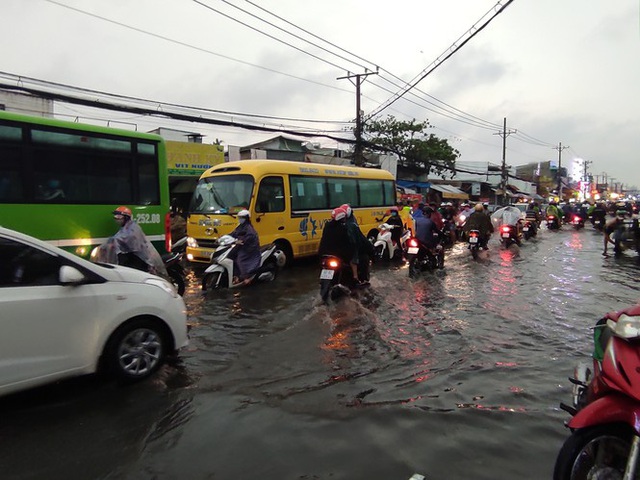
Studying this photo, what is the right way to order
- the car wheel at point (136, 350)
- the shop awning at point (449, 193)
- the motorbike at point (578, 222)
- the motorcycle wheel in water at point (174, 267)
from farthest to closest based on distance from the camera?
the shop awning at point (449, 193)
the motorbike at point (578, 222)
the motorcycle wheel in water at point (174, 267)
the car wheel at point (136, 350)

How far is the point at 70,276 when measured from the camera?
349 centimetres

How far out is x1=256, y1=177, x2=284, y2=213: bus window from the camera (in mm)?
9766

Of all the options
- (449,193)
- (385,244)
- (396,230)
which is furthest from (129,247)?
(449,193)

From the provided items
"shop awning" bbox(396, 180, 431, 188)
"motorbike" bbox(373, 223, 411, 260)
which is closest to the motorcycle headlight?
"motorbike" bbox(373, 223, 411, 260)

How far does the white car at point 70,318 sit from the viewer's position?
3.30 metres

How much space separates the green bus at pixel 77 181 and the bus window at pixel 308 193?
3.77m

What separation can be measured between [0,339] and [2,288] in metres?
0.36

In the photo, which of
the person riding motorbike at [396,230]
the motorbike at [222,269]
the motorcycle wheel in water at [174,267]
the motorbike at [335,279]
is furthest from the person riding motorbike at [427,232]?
the motorcycle wheel in water at [174,267]

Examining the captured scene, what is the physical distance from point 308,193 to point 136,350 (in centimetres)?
766

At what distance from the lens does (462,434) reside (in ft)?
10.6

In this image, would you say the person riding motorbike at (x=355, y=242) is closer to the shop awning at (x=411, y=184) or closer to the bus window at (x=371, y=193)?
the bus window at (x=371, y=193)

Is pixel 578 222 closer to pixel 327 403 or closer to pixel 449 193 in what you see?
pixel 449 193

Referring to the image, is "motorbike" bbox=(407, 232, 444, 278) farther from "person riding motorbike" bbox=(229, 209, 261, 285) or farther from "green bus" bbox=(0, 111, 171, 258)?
"green bus" bbox=(0, 111, 171, 258)

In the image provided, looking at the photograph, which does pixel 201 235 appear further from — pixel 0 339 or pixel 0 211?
pixel 0 339
